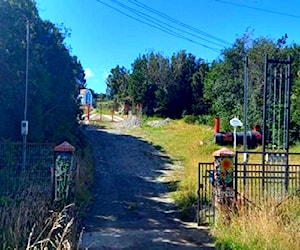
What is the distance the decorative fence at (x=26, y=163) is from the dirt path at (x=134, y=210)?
1.43m

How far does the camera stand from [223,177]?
26.1 feet

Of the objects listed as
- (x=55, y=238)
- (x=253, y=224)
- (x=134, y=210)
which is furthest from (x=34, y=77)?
(x=253, y=224)

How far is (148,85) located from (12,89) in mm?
21472

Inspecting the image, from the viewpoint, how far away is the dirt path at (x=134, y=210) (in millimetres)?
6699

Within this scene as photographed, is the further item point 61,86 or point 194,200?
point 61,86

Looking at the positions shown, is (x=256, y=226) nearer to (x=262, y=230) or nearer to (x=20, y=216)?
(x=262, y=230)

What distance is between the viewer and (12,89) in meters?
10.2

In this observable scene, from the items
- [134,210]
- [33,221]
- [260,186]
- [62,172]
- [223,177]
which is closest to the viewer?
[33,221]

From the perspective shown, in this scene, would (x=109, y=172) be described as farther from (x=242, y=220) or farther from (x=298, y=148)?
(x=298, y=148)

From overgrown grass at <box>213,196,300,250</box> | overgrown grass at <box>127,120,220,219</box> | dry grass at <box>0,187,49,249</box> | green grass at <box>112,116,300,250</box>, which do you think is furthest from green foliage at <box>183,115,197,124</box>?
dry grass at <box>0,187,49,249</box>

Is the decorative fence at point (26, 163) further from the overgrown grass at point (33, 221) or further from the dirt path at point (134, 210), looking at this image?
the dirt path at point (134, 210)

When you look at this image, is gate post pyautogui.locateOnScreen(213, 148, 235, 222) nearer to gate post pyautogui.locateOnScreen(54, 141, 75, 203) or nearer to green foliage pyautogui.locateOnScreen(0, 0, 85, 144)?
gate post pyautogui.locateOnScreen(54, 141, 75, 203)

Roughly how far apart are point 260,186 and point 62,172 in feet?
14.2

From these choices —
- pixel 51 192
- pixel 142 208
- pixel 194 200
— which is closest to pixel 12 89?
pixel 51 192
